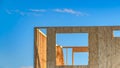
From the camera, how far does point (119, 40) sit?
13.8 m

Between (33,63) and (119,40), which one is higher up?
(119,40)

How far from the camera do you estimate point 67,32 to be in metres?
14.0

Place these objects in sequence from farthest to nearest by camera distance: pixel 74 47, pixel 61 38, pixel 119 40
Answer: pixel 74 47 → pixel 61 38 → pixel 119 40

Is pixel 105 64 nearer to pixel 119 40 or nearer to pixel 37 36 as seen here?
pixel 119 40

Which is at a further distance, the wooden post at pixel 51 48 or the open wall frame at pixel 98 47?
the wooden post at pixel 51 48

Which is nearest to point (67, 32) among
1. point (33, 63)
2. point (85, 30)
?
point (85, 30)

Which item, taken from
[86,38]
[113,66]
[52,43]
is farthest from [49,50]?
[113,66]

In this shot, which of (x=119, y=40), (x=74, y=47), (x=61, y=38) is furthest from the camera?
(x=74, y=47)

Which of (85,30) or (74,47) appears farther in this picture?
(74,47)

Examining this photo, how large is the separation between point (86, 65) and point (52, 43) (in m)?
1.56

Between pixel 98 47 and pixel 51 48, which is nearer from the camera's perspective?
pixel 98 47

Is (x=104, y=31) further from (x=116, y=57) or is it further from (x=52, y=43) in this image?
(x=52, y=43)

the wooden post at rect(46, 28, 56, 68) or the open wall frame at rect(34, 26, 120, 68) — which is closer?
the open wall frame at rect(34, 26, 120, 68)

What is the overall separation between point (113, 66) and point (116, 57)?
1.19 feet
